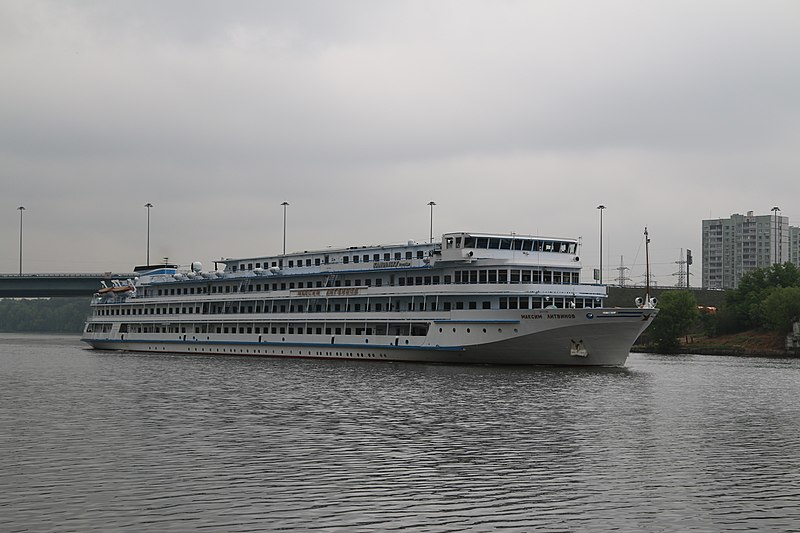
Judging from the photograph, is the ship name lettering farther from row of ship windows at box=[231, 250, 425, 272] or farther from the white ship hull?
the white ship hull

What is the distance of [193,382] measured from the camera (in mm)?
59938

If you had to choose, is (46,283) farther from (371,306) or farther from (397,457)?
(397,457)

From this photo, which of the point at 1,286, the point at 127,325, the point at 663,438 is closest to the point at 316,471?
the point at 663,438

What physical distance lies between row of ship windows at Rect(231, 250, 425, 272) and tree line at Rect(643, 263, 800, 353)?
64.9 m

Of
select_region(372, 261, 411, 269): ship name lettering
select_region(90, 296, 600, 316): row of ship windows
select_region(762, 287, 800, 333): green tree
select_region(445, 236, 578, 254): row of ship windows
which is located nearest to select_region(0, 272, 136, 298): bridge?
select_region(90, 296, 600, 316): row of ship windows

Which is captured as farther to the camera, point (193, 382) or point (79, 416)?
point (193, 382)

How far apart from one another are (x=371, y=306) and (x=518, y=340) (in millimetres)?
16575

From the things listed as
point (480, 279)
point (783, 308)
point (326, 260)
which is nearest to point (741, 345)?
point (783, 308)

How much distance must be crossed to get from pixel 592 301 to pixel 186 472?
52.3 meters

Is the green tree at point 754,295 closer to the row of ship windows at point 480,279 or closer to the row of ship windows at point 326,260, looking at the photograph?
the row of ship windows at point 480,279

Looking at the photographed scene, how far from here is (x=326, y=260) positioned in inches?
3526

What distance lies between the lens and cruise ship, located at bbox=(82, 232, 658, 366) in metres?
69.3

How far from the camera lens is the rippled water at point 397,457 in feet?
74.1

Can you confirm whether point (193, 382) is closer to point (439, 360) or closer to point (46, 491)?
point (439, 360)
